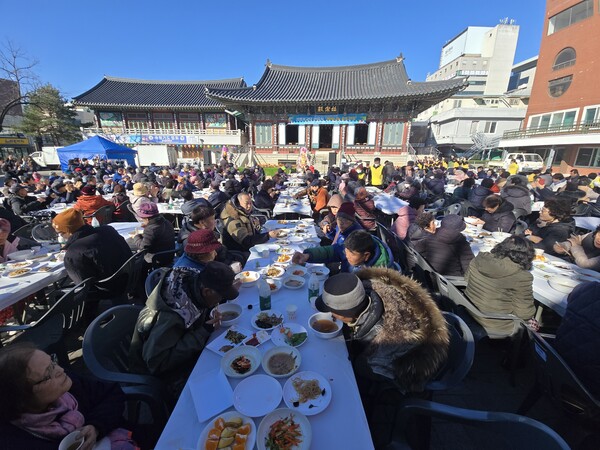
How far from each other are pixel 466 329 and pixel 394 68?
2729 cm

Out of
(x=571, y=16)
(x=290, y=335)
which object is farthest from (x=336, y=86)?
(x=290, y=335)

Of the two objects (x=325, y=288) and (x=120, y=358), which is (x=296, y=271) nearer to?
(x=325, y=288)

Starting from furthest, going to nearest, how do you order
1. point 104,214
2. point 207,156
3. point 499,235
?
point 207,156 < point 104,214 < point 499,235

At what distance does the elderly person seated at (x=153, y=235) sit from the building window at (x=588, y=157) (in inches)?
1026

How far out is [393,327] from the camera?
152cm

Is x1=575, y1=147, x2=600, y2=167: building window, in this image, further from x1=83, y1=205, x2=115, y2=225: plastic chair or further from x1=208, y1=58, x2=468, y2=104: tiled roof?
x1=83, y1=205, x2=115, y2=225: plastic chair

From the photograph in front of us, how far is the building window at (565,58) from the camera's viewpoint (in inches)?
722

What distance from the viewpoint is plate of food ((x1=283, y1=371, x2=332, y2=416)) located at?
1424 mm

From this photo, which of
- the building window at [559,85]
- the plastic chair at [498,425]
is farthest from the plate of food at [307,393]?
the building window at [559,85]

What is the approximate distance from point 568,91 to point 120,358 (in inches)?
1136

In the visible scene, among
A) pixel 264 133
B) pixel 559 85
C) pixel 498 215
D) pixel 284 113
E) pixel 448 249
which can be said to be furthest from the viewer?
pixel 264 133

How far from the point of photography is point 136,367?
185cm

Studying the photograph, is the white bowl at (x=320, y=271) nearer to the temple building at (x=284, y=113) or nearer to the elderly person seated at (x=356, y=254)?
the elderly person seated at (x=356, y=254)

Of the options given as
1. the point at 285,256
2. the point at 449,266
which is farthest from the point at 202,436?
the point at 449,266
